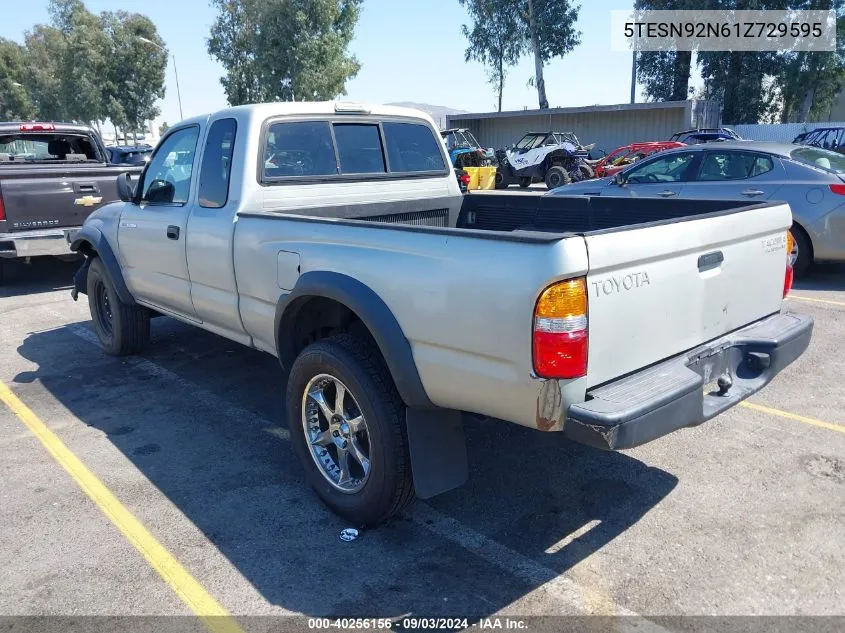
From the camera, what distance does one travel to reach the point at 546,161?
23438mm

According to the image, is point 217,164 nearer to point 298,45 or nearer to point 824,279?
point 824,279

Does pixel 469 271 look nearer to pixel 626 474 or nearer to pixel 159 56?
pixel 626 474

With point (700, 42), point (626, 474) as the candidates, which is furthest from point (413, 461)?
point (700, 42)

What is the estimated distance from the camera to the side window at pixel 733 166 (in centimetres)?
805

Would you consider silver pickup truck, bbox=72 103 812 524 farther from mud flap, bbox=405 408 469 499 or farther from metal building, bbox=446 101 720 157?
metal building, bbox=446 101 720 157

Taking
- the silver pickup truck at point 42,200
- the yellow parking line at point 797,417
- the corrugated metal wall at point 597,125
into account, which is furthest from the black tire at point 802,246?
the corrugated metal wall at point 597,125

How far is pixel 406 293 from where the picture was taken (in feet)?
9.43

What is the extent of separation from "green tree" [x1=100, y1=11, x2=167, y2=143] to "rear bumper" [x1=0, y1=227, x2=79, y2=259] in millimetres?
41449

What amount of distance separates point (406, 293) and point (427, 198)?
2.16 meters

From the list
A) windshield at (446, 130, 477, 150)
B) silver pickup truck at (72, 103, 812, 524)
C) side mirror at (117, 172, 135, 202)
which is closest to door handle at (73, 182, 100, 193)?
side mirror at (117, 172, 135, 202)

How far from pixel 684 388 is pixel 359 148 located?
2.92m

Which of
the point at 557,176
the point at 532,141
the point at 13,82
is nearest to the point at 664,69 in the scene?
the point at 532,141

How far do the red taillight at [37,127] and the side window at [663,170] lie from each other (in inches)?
315

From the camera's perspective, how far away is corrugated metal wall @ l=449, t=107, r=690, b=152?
31.6 meters
